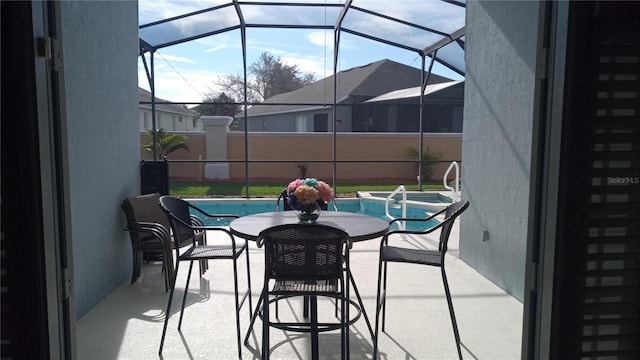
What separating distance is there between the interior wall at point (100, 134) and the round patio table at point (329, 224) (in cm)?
104

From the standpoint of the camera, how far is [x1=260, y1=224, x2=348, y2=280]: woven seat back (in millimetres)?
2080

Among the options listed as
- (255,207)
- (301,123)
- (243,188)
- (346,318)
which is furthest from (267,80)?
(346,318)

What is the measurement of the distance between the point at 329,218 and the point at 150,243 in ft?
5.40

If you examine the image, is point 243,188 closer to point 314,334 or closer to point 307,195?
point 307,195

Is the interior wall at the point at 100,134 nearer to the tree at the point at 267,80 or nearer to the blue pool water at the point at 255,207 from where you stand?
the blue pool water at the point at 255,207

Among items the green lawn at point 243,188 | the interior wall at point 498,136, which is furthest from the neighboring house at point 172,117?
the interior wall at point 498,136

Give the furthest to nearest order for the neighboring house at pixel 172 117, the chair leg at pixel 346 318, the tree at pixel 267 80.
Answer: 1. the tree at pixel 267 80
2. the neighboring house at pixel 172 117
3. the chair leg at pixel 346 318

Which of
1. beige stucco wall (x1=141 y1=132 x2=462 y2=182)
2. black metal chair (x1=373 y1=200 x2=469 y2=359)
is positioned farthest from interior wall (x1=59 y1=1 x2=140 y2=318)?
beige stucco wall (x1=141 y1=132 x2=462 y2=182)

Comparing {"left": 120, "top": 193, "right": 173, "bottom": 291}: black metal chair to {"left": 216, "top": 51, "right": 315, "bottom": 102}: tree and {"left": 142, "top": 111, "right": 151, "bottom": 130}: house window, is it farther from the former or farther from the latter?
{"left": 216, "top": 51, "right": 315, "bottom": 102}: tree

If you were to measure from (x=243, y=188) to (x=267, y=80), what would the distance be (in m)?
8.49

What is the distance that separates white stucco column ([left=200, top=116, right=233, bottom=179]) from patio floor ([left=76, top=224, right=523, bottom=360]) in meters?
8.77

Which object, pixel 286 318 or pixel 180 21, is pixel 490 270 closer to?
pixel 286 318

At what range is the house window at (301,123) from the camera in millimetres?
16078

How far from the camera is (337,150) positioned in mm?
12828
